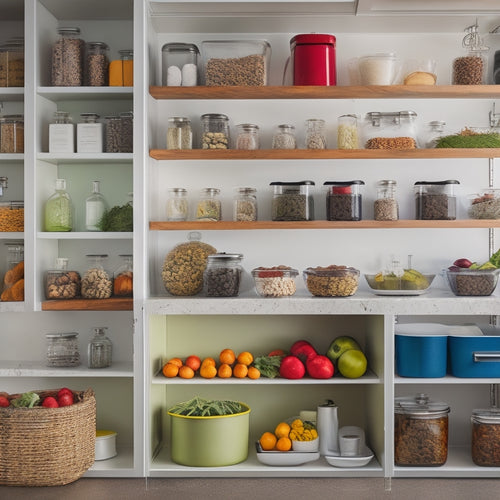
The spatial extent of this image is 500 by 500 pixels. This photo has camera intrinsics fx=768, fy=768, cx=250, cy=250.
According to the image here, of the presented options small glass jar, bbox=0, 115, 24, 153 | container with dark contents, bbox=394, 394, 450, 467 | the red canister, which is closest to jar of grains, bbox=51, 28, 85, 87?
small glass jar, bbox=0, 115, 24, 153

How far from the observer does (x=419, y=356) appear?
353 centimetres

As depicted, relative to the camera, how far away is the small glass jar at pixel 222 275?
361cm

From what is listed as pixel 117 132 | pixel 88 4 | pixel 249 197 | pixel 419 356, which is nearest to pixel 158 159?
pixel 117 132

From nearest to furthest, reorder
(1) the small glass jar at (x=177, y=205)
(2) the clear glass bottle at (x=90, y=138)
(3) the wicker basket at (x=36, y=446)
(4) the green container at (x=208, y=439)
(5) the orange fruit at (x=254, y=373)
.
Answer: (3) the wicker basket at (x=36, y=446) → (4) the green container at (x=208, y=439) → (5) the orange fruit at (x=254, y=373) → (2) the clear glass bottle at (x=90, y=138) → (1) the small glass jar at (x=177, y=205)

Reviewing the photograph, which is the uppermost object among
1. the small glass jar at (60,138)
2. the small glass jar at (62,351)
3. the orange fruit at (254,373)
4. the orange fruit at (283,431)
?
the small glass jar at (60,138)

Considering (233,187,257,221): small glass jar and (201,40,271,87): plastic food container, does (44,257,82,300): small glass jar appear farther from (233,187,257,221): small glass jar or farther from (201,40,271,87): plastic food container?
(201,40,271,87): plastic food container

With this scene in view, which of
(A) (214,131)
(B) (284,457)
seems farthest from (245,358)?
(A) (214,131)

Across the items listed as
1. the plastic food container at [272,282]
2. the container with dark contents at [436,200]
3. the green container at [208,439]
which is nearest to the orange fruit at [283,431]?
the green container at [208,439]

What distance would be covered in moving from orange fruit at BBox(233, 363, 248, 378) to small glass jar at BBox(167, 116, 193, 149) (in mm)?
1094

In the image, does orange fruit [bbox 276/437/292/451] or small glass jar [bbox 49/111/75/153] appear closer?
orange fruit [bbox 276/437/292/451]

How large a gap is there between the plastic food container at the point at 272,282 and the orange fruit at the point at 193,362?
457 mm

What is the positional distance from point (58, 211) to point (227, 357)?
1066mm

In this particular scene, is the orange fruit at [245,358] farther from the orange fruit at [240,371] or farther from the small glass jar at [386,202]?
the small glass jar at [386,202]

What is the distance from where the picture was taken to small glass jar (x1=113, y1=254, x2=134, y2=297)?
12.0 ft
